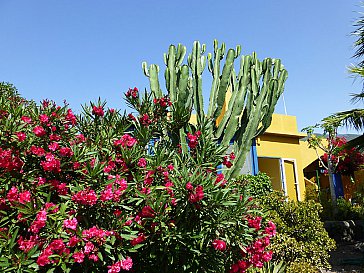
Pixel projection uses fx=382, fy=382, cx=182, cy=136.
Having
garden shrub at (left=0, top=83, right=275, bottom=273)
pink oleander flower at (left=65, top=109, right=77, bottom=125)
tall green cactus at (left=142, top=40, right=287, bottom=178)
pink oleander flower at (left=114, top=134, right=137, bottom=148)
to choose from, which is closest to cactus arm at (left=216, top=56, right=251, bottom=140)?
tall green cactus at (left=142, top=40, right=287, bottom=178)

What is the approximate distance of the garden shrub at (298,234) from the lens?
23.0 ft

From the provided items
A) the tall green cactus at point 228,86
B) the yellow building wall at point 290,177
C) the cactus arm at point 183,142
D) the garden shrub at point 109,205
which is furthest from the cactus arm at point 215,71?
the yellow building wall at point 290,177

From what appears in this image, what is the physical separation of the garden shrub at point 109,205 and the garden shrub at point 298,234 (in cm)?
278

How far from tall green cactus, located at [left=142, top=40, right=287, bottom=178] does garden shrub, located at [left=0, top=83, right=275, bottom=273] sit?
12.8 feet

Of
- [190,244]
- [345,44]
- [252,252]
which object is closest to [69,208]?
[190,244]

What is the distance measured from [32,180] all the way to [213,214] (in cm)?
175

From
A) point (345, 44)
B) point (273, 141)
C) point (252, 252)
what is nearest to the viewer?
point (252, 252)

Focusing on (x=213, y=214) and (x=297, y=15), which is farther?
(x=297, y=15)

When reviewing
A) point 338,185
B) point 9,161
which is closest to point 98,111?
point 9,161

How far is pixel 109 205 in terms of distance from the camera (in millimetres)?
3510

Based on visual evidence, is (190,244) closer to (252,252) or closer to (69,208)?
(252,252)

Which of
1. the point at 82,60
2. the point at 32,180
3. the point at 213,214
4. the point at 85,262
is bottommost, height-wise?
the point at 85,262

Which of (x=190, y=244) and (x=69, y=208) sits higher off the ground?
(x=69, y=208)

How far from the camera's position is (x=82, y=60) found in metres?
7.66
